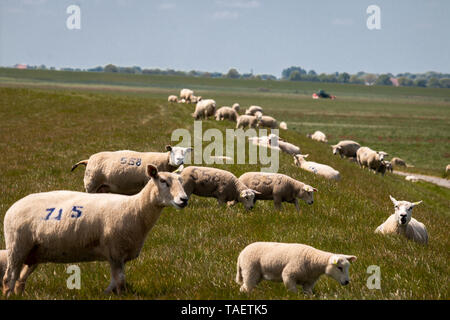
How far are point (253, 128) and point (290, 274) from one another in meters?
24.9

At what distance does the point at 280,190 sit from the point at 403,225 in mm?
2988

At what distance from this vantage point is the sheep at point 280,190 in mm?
12461

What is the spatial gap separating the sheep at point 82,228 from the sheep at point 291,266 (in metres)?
1.38

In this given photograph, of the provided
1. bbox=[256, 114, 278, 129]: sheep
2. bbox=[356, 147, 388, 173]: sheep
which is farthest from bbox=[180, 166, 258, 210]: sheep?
bbox=[256, 114, 278, 129]: sheep

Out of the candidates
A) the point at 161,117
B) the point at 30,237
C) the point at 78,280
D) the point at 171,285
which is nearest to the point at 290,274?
the point at 171,285

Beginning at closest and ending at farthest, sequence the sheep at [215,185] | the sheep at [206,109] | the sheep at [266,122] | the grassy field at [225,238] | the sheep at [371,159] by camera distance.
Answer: the grassy field at [225,238] < the sheep at [215,185] < the sheep at [371,159] < the sheep at [266,122] < the sheep at [206,109]

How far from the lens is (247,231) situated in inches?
399

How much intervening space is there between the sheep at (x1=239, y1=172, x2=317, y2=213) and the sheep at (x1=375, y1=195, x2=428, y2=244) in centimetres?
200

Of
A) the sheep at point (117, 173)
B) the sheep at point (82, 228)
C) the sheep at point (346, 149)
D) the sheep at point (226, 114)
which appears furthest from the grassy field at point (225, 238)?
the sheep at point (226, 114)

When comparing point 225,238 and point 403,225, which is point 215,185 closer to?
point 225,238

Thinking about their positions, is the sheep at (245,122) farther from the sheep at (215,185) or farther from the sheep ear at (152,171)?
the sheep ear at (152,171)

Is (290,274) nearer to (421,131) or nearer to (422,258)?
(422,258)

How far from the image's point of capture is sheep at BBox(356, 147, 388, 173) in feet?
95.6

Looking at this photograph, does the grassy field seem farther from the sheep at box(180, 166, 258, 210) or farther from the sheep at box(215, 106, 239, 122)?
the sheep at box(215, 106, 239, 122)
